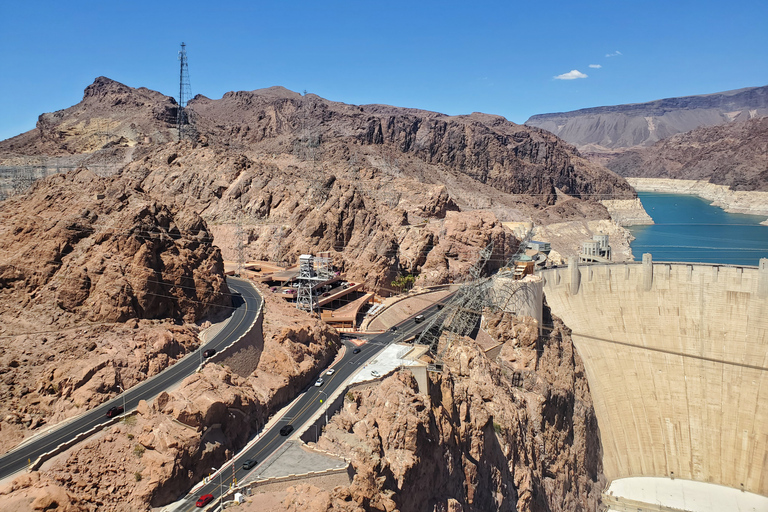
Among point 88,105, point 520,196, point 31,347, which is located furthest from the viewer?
point 520,196

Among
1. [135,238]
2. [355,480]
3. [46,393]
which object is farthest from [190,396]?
[135,238]

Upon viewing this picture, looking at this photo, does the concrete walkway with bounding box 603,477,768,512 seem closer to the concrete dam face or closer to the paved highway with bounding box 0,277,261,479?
the concrete dam face

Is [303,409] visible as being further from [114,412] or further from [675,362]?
[675,362]

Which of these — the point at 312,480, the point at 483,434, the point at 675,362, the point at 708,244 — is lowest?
the point at 675,362

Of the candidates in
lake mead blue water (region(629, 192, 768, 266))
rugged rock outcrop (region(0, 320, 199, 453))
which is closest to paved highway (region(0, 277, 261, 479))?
rugged rock outcrop (region(0, 320, 199, 453))

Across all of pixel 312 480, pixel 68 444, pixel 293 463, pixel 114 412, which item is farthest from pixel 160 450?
pixel 312 480

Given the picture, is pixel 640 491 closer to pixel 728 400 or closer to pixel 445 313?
pixel 728 400

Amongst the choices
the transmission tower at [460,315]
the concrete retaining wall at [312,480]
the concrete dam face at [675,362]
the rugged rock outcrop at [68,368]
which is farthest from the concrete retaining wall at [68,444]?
the concrete dam face at [675,362]
